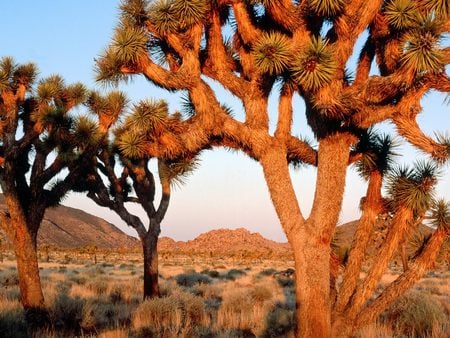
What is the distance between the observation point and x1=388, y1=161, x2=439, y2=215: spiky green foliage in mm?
7121

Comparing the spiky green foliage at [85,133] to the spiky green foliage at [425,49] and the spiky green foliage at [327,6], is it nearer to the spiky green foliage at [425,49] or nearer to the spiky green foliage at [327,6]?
the spiky green foliage at [327,6]

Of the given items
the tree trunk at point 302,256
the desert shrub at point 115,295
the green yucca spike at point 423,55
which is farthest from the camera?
the desert shrub at point 115,295

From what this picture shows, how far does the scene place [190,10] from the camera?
25.1 ft

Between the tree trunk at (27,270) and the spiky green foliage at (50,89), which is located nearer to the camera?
the tree trunk at (27,270)

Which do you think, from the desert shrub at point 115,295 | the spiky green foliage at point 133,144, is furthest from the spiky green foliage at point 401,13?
the desert shrub at point 115,295

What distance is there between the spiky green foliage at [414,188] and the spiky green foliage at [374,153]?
277 millimetres

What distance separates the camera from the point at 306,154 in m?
7.97

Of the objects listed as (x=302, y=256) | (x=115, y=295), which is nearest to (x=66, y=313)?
(x=115, y=295)

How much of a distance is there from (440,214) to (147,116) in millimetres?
4777

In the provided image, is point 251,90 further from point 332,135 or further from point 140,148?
point 140,148

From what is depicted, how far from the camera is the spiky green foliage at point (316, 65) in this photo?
254 inches

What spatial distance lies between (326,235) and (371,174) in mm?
1630

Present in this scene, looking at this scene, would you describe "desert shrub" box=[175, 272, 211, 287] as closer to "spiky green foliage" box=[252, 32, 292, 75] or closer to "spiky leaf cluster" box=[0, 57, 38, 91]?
"spiky leaf cluster" box=[0, 57, 38, 91]

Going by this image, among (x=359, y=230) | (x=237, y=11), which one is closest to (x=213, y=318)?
(x=359, y=230)
